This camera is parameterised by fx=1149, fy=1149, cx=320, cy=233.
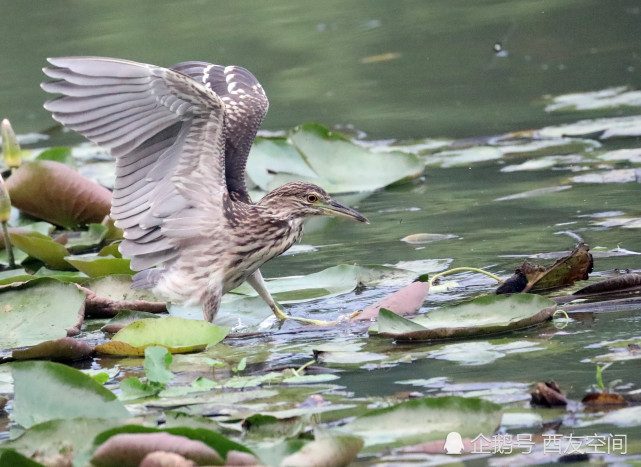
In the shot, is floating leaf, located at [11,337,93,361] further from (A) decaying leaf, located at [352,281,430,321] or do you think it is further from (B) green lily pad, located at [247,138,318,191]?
(B) green lily pad, located at [247,138,318,191]

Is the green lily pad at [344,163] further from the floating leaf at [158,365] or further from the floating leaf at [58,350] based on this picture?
the floating leaf at [158,365]

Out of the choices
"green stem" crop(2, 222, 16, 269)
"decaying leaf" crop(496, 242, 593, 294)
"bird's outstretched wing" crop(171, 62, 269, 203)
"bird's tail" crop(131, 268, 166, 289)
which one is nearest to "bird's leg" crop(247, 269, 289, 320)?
"bird's tail" crop(131, 268, 166, 289)

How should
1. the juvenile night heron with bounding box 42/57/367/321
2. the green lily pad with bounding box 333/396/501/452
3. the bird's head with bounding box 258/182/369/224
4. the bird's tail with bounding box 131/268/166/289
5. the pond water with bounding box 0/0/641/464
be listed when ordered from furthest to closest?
the bird's head with bounding box 258/182/369/224 → the bird's tail with bounding box 131/268/166/289 → the juvenile night heron with bounding box 42/57/367/321 → the pond water with bounding box 0/0/641/464 → the green lily pad with bounding box 333/396/501/452

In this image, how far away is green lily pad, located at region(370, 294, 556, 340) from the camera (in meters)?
4.58

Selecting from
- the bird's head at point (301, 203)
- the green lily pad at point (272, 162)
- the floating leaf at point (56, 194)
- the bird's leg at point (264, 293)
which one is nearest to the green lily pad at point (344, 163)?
the green lily pad at point (272, 162)

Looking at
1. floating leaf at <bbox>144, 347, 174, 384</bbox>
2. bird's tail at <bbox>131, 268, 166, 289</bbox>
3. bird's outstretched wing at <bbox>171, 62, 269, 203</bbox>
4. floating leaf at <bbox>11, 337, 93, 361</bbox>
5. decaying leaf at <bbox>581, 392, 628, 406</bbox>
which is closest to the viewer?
decaying leaf at <bbox>581, 392, 628, 406</bbox>

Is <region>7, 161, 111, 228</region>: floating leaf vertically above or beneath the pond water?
above

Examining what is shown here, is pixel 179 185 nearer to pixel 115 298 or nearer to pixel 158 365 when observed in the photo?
pixel 115 298

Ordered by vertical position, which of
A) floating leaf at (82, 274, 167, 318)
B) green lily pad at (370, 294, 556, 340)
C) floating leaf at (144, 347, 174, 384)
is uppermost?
floating leaf at (144, 347, 174, 384)

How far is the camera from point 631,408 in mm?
3473

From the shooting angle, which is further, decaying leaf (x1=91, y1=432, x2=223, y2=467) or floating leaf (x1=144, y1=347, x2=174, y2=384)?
floating leaf (x1=144, y1=347, x2=174, y2=384)

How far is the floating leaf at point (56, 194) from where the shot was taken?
22.8ft

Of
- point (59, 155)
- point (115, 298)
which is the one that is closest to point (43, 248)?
point (115, 298)

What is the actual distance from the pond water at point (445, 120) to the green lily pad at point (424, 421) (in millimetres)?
135
